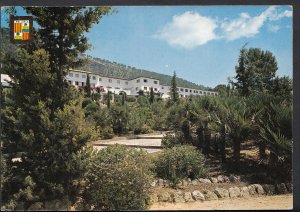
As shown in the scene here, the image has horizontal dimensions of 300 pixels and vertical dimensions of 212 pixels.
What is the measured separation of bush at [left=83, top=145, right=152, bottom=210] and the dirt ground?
A: 648mm

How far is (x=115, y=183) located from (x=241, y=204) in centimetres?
293

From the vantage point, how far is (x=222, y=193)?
11.0 meters

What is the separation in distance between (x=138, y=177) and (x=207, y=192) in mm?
2207

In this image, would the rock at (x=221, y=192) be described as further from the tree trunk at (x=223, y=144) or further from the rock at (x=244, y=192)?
Answer: the tree trunk at (x=223, y=144)

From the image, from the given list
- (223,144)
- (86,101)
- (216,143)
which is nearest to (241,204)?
(223,144)

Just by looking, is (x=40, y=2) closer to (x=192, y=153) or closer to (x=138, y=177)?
(x=138, y=177)

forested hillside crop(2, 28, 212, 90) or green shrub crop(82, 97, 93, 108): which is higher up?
forested hillside crop(2, 28, 212, 90)

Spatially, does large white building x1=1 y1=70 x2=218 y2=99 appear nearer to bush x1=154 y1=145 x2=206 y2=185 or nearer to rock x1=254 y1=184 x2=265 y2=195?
bush x1=154 y1=145 x2=206 y2=185

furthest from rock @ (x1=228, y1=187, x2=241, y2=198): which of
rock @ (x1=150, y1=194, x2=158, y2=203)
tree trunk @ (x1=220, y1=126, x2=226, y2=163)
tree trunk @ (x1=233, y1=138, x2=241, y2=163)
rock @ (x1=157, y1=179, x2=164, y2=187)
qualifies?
rock @ (x1=150, y1=194, x2=158, y2=203)

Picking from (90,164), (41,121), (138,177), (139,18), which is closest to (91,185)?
(90,164)

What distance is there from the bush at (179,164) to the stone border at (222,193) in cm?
78

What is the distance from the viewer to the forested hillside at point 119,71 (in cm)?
1061

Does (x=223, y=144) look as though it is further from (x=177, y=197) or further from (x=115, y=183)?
(x=115, y=183)

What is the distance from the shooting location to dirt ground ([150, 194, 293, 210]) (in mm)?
9578
